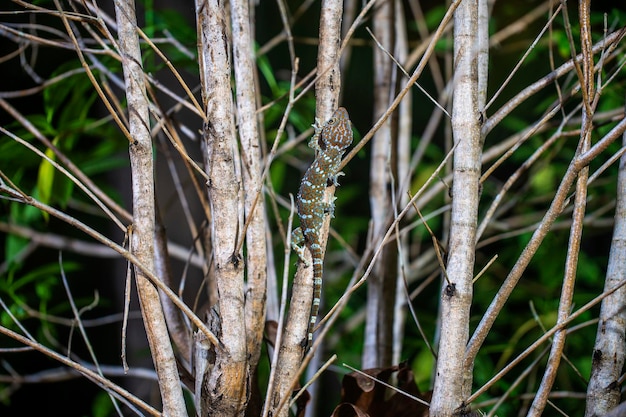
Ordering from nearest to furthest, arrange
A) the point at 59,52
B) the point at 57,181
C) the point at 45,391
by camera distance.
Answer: the point at 57,181 < the point at 59,52 < the point at 45,391

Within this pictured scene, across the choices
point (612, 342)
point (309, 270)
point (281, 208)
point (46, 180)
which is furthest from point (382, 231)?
point (281, 208)

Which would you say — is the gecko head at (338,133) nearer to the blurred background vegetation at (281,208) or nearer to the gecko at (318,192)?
the gecko at (318,192)

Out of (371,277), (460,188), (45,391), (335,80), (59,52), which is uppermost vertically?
(59,52)

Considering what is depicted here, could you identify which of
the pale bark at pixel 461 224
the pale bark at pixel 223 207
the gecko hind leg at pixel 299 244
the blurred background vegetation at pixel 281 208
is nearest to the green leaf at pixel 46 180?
the blurred background vegetation at pixel 281 208

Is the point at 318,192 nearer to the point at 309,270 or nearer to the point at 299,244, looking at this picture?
the point at 299,244

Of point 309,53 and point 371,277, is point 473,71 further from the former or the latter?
point 309,53

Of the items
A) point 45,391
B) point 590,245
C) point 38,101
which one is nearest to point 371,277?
point 590,245

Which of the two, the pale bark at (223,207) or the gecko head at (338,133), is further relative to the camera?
the gecko head at (338,133)

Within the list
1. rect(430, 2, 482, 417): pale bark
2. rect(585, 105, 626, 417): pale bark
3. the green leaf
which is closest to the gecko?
rect(430, 2, 482, 417): pale bark
